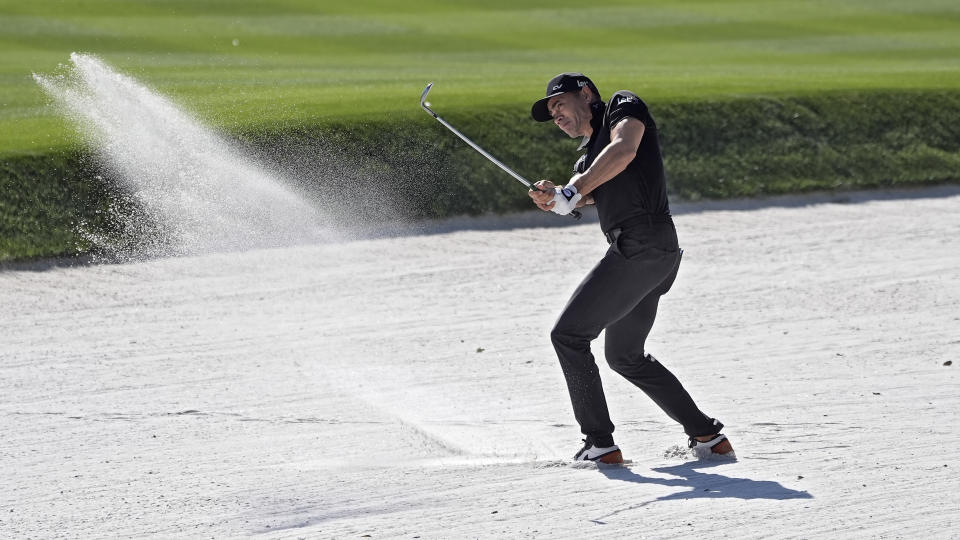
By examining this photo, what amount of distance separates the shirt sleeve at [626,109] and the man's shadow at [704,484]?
66.0 inches

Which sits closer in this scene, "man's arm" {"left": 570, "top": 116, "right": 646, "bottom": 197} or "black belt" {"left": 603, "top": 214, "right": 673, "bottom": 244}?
"man's arm" {"left": 570, "top": 116, "right": 646, "bottom": 197}

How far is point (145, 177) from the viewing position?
41.4ft

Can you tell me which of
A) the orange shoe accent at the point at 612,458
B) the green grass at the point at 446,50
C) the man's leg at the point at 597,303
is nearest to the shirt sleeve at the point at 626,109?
the man's leg at the point at 597,303

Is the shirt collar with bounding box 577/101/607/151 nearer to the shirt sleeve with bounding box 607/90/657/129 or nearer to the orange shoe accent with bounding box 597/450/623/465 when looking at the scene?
the shirt sleeve with bounding box 607/90/657/129

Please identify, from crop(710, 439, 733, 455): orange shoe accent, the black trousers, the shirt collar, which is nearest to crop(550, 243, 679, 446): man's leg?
the black trousers

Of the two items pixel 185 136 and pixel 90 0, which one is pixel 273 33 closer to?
pixel 90 0

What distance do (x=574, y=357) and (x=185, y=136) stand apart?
25.5 feet

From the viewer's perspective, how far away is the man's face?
6.27 metres

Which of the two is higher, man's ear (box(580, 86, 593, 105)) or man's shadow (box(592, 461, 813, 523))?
man's ear (box(580, 86, 593, 105))

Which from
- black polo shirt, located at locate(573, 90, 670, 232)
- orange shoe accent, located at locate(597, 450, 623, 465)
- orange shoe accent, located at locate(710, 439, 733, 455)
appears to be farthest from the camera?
orange shoe accent, located at locate(710, 439, 733, 455)

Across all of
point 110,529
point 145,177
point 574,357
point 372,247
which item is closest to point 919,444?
point 574,357

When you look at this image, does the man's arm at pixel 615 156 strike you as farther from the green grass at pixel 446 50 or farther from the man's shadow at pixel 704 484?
the green grass at pixel 446 50

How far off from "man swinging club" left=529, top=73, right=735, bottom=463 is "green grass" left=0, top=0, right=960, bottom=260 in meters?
6.54

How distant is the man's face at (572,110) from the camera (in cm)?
627
